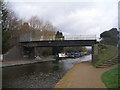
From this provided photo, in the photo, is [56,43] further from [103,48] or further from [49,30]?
[49,30]

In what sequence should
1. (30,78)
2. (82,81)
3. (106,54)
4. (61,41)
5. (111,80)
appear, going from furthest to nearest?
(61,41), (106,54), (30,78), (82,81), (111,80)

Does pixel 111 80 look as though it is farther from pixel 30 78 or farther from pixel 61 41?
pixel 61 41

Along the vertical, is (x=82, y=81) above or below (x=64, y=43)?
below

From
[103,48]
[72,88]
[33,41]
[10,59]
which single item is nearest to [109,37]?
[103,48]

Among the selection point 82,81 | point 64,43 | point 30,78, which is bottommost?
point 30,78

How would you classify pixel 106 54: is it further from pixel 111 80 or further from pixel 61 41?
pixel 111 80

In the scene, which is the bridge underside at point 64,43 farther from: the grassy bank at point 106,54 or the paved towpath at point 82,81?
the paved towpath at point 82,81

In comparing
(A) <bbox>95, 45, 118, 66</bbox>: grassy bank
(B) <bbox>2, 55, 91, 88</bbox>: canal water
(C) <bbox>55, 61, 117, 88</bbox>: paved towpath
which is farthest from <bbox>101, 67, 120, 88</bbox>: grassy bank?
(A) <bbox>95, 45, 118, 66</bbox>: grassy bank

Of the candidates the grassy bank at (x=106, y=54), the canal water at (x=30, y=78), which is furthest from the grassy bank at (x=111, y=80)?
the grassy bank at (x=106, y=54)

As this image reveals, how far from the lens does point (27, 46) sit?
62.2m

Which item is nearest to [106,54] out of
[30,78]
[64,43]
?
[64,43]

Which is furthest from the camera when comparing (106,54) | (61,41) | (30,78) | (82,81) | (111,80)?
(61,41)

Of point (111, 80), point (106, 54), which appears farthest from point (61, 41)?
point (111, 80)

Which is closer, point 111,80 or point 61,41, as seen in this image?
point 111,80
